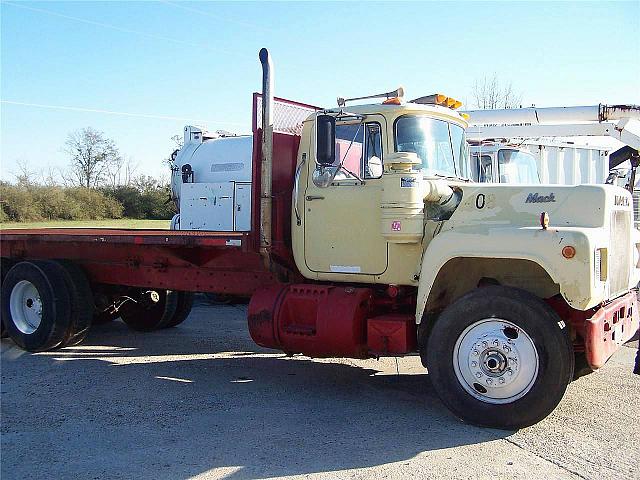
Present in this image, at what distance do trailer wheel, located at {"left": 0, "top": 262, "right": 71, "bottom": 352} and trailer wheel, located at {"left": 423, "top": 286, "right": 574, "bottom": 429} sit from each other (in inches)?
191


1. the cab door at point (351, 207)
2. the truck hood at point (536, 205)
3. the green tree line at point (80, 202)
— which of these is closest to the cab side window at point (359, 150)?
the cab door at point (351, 207)

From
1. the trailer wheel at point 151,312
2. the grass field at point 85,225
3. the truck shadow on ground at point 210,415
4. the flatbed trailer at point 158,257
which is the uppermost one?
the grass field at point 85,225

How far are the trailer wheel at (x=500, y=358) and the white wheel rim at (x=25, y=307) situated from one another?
17.8ft

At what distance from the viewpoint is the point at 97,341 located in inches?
368

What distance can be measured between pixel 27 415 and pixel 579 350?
4.62m

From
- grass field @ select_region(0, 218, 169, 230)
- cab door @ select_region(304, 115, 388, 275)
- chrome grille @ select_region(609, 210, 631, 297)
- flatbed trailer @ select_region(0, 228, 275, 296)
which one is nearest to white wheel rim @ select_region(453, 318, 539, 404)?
chrome grille @ select_region(609, 210, 631, 297)

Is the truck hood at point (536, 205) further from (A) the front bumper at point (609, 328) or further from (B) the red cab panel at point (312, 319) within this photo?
(B) the red cab panel at point (312, 319)

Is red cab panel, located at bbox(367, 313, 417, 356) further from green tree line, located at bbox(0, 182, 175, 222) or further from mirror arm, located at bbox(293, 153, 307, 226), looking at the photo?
green tree line, located at bbox(0, 182, 175, 222)

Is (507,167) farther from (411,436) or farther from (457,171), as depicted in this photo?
(411,436)

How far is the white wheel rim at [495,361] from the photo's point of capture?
536cm

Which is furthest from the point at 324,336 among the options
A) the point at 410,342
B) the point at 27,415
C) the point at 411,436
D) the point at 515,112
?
the point at 515,112

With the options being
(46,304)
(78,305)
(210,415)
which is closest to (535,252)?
(210,415)

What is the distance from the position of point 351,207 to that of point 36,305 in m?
4.65

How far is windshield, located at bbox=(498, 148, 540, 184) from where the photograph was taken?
12.1m
